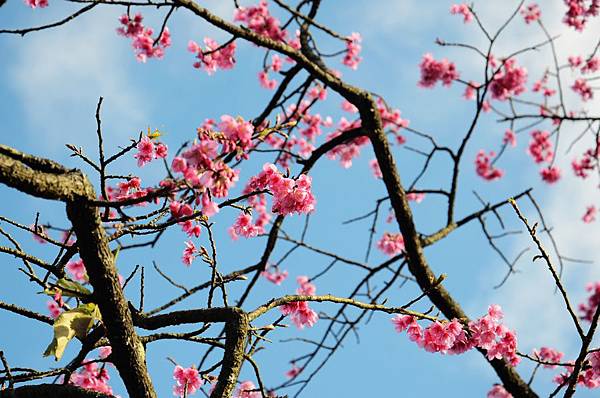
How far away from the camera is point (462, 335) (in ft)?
10.5

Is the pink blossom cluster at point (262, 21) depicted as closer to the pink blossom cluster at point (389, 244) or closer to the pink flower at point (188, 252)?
the pink blossom cluster at point (389, 244)

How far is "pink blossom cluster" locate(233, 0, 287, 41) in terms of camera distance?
23.4ft

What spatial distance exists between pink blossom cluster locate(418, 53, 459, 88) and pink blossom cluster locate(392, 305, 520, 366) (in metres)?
5.21

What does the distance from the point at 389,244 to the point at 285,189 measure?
4303mm

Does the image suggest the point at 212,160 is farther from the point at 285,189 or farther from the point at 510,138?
the point at 510,138

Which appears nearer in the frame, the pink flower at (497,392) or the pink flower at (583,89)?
the pink flower at (497,392)

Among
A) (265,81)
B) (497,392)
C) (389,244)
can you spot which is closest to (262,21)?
(265,81)

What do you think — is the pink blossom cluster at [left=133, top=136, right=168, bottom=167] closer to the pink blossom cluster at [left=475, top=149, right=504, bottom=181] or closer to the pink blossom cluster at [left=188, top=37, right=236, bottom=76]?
the pink blossom cluster at [left=188, top=37, right=236, bottom=76]

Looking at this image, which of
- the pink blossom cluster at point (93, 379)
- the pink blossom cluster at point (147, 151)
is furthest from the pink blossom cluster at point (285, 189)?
the pink blossom cluster at point (93, 379)

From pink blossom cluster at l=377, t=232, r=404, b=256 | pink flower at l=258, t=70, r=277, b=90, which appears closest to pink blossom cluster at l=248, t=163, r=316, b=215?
pink blossom cluster at l=377, t=232, r=404, b=256

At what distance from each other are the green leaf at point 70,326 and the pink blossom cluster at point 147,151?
0.64 meters

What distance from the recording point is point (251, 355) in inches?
107

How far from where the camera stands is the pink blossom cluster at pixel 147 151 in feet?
8.95

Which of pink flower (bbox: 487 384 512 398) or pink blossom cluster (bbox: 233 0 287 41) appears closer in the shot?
pink flower (bbox: 487 384 512 398)
